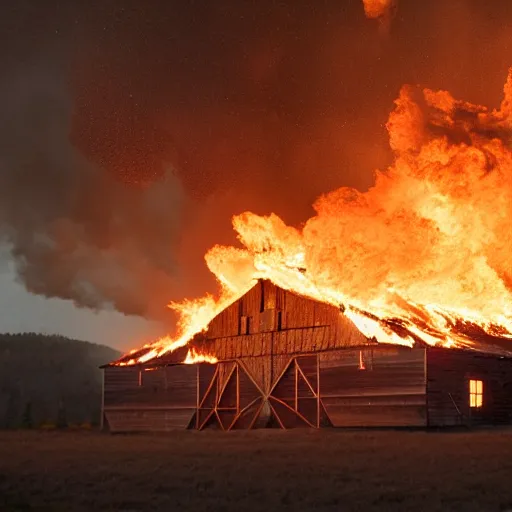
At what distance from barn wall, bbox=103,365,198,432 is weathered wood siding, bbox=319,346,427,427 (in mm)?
7691

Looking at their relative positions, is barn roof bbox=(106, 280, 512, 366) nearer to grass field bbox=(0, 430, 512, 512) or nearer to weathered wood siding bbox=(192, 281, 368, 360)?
weathered wood siding bbox=(192, 281, 368, 360)

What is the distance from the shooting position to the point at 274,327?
34469 mm

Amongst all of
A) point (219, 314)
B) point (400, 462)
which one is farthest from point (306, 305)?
point (400, 462)

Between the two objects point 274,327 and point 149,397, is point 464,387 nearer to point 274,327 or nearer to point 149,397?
point 274,327

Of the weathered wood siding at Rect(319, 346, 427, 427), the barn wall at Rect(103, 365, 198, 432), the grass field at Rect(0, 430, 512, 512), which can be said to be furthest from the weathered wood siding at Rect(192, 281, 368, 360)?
the grass field at Rect(0, 430, 512, 512)

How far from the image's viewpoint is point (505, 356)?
3209 cm

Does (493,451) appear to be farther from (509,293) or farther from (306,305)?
(509,293)

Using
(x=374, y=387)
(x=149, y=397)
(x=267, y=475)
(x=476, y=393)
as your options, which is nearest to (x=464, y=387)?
(x=476, y=393)

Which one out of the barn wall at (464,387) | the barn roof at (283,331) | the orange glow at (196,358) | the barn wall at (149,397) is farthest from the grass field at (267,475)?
the barn wall at (149,397)

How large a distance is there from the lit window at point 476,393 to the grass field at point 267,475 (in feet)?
17.0

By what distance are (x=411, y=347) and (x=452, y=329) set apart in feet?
19.0

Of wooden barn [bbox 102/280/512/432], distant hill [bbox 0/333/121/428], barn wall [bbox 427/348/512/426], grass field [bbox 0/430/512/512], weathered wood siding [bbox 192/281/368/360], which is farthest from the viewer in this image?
distant hill [bbox 0/333/121/428]

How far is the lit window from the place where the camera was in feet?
106

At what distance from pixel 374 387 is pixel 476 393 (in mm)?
4688
